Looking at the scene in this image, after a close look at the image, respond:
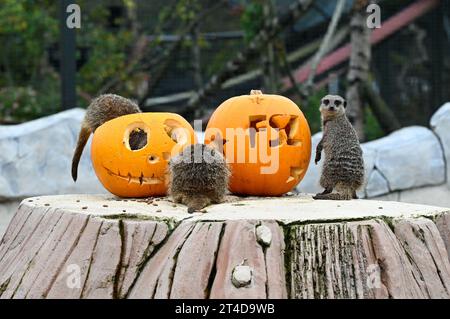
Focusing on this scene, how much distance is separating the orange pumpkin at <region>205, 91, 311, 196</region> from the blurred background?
3.01 meters

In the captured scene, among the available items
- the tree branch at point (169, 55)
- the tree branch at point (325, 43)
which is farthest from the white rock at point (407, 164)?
the tree branch at point (169, 55)

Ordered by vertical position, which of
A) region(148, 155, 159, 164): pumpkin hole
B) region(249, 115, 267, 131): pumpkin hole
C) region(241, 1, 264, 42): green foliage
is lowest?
region(148, 155, 159, 164): pumpkin hole

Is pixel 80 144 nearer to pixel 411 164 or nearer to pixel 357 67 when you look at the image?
pixel 411 164

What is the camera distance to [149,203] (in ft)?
9.96

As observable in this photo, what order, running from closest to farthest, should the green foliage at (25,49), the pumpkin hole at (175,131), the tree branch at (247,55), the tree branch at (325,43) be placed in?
1. the pumpkin hole at (175,131)
2. the tree branch at (325,43)
3. the tree branch at (247,55)
4. the green foliage at (25,49)

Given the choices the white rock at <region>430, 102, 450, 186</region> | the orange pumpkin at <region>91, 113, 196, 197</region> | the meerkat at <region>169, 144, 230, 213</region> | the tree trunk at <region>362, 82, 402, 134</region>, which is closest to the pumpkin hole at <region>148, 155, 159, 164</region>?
the orange pumpkin at <region>91, 113, 196, 197</region>

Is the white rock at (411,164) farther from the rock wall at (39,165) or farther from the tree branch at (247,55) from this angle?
the rock wall at (39,165)

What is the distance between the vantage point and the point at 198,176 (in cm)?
305

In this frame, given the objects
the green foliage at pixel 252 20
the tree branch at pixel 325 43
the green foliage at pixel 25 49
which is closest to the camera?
the tree branch at pixel 325 43

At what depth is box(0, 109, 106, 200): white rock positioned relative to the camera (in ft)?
18.0

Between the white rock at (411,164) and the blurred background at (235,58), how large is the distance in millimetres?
778

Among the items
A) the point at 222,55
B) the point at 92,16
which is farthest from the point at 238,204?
the point at 92,16

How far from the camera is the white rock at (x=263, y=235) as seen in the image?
2.57 m

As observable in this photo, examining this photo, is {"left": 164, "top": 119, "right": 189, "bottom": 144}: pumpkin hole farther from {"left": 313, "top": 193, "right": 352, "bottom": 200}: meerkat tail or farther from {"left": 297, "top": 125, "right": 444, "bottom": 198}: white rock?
{"left": 297, "top": 125, "right": 444, "bottom": 198}: white rock
